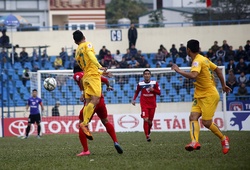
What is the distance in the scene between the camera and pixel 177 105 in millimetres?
30328

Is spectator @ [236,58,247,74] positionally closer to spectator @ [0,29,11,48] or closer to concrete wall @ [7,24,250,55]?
concrete wall @ [7,24,250,55]

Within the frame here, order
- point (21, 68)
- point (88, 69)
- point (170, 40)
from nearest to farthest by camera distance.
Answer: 1. point (88, 69)
2. point (21, 68)
3. point (170, 40)

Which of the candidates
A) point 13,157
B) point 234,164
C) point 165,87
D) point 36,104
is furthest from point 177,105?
point 234,164

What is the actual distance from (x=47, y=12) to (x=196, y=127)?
42885mm

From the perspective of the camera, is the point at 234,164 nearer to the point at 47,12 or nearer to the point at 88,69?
the point at 88,69

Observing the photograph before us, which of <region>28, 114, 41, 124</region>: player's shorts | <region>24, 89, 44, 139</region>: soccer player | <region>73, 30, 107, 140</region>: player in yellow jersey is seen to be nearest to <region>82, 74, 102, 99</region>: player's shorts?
<region>73, 30, 107, 140</region>: player in yellow jersey

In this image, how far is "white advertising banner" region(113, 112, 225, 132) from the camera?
28703 mm

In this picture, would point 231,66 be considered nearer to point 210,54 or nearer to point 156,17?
point 210,54

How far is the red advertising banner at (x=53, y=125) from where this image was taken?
28.3 meters

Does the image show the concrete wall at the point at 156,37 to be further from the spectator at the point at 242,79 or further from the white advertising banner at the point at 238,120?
the white advertising banner at the point at 238,120

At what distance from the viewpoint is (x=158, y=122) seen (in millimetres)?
28828

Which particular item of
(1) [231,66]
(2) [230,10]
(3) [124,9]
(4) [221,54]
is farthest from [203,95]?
(3) [124,9]

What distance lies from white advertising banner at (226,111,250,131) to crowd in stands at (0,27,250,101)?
454 centimetres

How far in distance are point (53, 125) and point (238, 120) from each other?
832 centimetres
